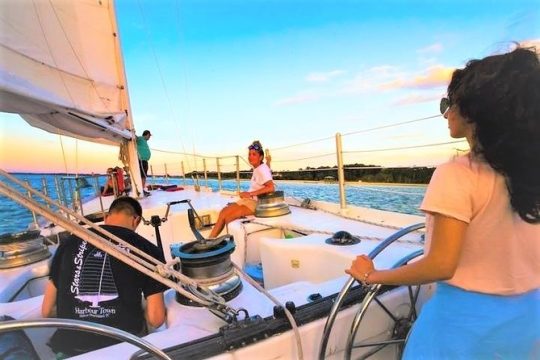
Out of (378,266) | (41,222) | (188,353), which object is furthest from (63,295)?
(41,222)

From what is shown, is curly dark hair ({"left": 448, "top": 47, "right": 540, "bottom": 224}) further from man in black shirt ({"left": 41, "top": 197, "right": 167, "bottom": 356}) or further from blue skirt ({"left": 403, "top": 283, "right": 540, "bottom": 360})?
man in black shirt ({"left": 41, "top": 197, "right": 167, "bottom": 356})

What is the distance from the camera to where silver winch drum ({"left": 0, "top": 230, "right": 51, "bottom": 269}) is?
2.42m

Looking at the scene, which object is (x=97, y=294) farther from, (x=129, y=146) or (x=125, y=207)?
(x=129, y=146)

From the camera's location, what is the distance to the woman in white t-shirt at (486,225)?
0.71 meters

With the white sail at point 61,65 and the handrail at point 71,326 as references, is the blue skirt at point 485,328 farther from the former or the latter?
the white sail at point 61,65

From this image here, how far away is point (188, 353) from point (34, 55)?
91.3 inches

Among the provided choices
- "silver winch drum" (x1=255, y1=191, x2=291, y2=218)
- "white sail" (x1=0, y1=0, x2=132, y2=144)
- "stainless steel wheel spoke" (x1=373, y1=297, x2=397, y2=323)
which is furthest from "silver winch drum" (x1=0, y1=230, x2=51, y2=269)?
"stainless steel wheel spoke" (x1=373, y1=297, x2=397, y2=323)

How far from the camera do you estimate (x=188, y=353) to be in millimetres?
1101

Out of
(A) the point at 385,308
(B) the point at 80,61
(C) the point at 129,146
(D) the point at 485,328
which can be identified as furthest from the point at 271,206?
(C) the point at 129,146

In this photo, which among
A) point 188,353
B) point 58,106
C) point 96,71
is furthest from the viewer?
point 96,71

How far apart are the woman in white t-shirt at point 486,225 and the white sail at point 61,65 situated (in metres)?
1.78

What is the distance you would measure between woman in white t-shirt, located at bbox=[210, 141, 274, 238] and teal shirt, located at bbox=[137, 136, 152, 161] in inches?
161

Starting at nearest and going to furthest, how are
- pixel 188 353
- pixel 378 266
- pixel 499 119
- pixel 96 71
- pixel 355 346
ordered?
1. pixel 499 119
2. pixel 188 353
3. pixel 355 346
4. pixel 378 266
5. pixel 96 71

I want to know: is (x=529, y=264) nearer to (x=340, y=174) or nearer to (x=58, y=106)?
(x=58, y=106)
